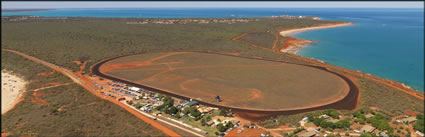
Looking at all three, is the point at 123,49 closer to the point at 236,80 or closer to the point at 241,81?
the point at 236,80

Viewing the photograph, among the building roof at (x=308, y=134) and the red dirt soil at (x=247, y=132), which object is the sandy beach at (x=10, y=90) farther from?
the building roof at (x=308, y=134)

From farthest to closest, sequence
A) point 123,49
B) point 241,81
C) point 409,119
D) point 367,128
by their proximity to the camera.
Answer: point 123,49 → point 241,81 → point 409,119 → point 367,128

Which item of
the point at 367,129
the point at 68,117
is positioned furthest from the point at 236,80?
the point at 68,117

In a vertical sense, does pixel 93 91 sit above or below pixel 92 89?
below

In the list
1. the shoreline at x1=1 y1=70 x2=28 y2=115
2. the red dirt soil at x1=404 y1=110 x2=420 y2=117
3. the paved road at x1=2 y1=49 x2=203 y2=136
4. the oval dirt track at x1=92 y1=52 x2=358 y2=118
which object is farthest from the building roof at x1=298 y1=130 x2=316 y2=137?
the shoreline at x1=1 y1=70 x2=28 y2=115

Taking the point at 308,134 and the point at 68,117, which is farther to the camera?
the point at 68,117

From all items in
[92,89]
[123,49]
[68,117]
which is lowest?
[68,117]

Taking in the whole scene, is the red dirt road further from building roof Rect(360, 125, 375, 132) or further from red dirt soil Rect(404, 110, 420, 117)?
red dirt soil Rect(404, 110, 420, 117)

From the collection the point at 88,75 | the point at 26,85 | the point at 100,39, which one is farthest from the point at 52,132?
the point at 100,39
